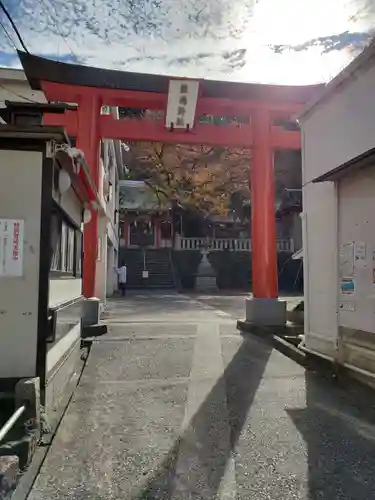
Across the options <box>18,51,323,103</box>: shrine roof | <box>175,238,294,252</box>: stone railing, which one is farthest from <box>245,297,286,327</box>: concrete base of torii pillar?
<box>175,238,294,252</box>: stone railing

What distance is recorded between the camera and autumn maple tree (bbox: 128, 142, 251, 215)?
838 inches

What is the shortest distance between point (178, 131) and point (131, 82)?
1.51 metres

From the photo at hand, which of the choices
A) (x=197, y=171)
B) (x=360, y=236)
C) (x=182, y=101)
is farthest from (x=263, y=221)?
(x=197, y=171)

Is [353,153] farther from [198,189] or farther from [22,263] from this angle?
[198,189]

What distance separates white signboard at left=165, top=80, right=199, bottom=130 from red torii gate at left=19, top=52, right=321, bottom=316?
19 centimetres

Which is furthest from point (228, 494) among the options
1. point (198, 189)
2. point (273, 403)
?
point (198, 189)

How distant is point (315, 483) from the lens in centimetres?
310

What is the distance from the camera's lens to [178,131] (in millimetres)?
9820

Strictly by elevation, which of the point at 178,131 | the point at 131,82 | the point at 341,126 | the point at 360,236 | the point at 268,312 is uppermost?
the point at 131,82

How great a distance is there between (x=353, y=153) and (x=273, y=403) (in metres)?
3.39

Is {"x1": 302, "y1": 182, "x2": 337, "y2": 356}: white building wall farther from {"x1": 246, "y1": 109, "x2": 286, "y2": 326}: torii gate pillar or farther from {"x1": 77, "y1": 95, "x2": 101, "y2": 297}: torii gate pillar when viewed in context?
{"x1": 77, "y1": 95, "x2": 101, "y2": 297}: torii gate pillar

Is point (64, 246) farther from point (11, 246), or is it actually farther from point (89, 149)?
point (89, 149)

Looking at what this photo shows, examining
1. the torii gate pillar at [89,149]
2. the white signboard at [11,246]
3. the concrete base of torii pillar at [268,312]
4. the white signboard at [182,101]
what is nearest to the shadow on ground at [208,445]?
the white signboard at [11,246]

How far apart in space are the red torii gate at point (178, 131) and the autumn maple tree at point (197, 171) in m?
8.63
